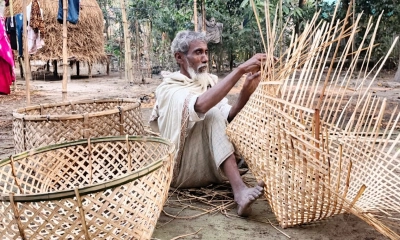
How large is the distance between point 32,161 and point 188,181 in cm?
82

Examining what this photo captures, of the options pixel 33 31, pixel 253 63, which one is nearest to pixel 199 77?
pixel 253 63

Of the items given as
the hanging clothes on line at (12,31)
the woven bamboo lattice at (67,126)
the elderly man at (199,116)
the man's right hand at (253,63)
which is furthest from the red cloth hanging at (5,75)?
the man's right hand at (253,63)

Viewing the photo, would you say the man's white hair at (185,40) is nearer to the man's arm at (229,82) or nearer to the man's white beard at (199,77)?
the man's white beard at (199,77)

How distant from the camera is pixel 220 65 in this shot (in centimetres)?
882

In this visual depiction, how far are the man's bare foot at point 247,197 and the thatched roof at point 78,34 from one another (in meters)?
8.18

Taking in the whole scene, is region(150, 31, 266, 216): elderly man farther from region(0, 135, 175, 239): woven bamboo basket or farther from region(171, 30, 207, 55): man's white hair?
region(0, 135, 175, 239): woven bamboo basket

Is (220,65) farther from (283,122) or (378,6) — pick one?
(283,122)

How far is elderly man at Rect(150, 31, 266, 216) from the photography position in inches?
70.6

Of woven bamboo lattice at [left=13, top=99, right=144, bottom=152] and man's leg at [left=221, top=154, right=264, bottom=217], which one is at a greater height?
woven bamboo lattice at [left=13, top=99, right=144, bottom=152]

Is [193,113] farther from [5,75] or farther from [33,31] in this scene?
[33,31]

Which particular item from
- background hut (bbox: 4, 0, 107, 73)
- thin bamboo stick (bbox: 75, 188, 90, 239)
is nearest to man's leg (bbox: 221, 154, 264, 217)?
thin bamboo stick (bbox: 75, 188, 90, 239)

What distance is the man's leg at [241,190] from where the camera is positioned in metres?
1.63

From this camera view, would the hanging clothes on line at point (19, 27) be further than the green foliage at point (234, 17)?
No

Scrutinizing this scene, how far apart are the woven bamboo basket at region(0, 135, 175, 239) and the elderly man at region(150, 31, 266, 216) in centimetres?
28
